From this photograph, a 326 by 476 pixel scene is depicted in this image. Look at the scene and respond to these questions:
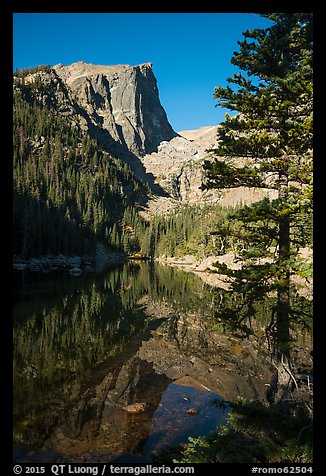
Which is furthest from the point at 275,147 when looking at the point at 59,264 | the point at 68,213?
the point at 68,213

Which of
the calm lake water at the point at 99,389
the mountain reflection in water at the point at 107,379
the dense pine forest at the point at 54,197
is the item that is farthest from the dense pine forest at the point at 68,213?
the calm lake water at the point at 99,389

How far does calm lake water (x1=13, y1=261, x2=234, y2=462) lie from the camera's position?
32.0ft

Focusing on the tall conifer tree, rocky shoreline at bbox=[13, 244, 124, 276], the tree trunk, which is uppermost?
the tall conifer tree

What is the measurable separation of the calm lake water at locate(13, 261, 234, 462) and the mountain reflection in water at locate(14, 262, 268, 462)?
4 centimetres

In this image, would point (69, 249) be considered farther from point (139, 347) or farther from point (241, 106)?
point (241, 106)

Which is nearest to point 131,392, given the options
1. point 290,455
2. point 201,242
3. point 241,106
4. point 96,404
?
point 96,404

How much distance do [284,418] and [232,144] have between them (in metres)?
8.21

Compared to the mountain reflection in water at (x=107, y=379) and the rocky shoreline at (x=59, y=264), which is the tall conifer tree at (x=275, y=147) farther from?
the rocky shoreline at (x=59, y=264)

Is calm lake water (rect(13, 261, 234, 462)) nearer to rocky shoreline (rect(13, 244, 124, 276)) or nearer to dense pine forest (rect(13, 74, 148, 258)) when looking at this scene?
rocky shoreline (rect(13, 244, 124, 276))

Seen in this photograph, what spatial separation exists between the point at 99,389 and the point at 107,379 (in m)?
1.15

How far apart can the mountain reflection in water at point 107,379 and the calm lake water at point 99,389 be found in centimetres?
4

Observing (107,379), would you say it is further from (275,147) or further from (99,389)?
(275,147)

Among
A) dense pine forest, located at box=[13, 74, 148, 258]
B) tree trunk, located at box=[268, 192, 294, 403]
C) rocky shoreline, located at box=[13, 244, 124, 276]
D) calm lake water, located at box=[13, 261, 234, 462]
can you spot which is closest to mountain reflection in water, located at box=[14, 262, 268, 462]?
Result: calm lake water, located at box=[13, 261, 234, 462]
